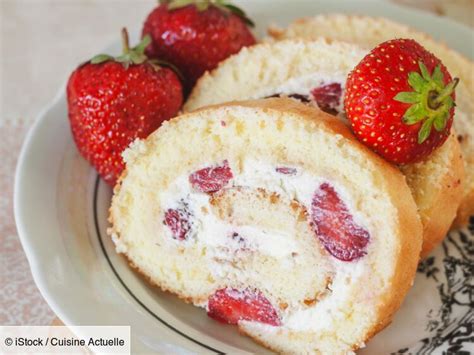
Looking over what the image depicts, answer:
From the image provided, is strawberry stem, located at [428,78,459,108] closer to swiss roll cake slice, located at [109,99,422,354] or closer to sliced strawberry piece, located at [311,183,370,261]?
swiss roll cake slice, located at [109,99,422,354]

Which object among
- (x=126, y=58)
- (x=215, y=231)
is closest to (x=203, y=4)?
(x=126, y=58)

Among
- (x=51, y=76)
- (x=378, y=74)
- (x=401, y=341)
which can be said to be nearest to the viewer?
(x=378, y=74)

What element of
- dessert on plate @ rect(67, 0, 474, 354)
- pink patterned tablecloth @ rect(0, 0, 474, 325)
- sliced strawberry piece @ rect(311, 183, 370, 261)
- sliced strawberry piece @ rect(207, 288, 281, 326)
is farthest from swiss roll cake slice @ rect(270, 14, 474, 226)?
pink patterned tablecloth @ rect(0, 0, 474, 325)

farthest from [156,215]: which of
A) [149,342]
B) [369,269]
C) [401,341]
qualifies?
[401,341]

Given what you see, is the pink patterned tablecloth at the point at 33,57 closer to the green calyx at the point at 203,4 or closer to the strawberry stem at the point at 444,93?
the green calyx at the point at 203,4

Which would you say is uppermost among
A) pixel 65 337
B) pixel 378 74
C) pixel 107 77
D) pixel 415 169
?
pixel 378 74

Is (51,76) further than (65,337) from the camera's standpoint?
Yes

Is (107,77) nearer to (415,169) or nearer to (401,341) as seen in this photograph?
(415,169)

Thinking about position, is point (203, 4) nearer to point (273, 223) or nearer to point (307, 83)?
point (307, 83)

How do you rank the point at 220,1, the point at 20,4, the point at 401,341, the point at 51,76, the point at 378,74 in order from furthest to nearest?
1. the point at 20,4
2. the point at 51,76
3. the point at 220,1
4. the point at 401,341
5. the point at 378,74
